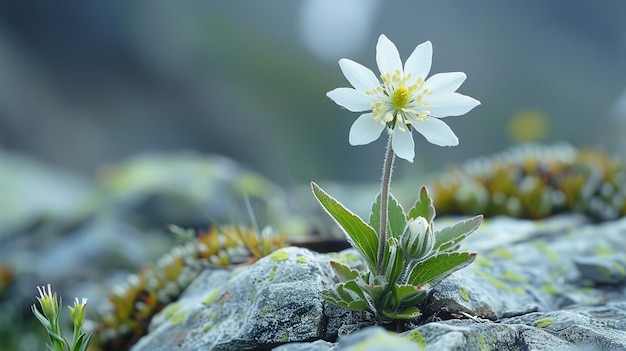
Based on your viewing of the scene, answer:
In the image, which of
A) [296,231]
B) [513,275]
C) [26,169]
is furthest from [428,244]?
[26,169]

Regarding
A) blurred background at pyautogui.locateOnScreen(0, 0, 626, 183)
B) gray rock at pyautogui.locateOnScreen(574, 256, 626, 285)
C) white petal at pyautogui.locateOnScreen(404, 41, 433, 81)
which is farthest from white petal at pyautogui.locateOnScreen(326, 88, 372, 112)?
blurred background at pyautogui.locateOnScreen(0, 0, 626, 183)

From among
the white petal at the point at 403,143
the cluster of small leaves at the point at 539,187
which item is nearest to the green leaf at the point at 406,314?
the white petal at the point at 403,143

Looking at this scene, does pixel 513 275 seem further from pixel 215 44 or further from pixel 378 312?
pixel 215 44

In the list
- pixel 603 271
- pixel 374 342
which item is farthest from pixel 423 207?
pixel 603 271

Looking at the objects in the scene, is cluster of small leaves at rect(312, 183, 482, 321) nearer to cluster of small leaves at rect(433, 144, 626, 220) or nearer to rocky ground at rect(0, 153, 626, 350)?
rocky ground at rect(0, 153, 626, 350)

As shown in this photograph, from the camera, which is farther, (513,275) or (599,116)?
(599,116)

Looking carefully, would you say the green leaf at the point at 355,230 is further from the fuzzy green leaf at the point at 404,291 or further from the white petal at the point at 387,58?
the white petal at the point at 387,58
